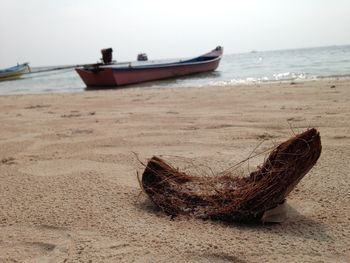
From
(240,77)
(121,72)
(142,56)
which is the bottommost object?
(240,77)

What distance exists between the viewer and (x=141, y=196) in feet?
6.59

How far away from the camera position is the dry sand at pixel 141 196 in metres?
1.43

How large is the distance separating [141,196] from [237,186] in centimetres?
54

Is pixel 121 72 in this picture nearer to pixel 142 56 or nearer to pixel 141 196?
pixel 141 196

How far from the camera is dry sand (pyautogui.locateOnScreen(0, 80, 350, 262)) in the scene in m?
1.43

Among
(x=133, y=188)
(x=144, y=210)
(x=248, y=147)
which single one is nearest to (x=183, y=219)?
(x=144, y=210)

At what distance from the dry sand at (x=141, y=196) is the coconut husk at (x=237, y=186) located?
0.25 ft

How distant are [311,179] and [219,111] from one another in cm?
272

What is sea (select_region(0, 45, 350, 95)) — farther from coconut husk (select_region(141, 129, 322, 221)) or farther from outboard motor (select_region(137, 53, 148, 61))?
outboard motor (select_region(137, 53, 148, 61))

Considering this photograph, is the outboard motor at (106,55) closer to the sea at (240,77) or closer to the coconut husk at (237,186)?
the sea at (240,77)

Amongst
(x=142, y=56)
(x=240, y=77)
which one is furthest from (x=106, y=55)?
(x=142, y=56)

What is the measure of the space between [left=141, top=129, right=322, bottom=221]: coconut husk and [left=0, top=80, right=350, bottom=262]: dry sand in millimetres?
75

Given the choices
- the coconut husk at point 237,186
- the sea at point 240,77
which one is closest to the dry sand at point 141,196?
the coconut husk at point 237,186

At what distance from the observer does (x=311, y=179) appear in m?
2.11
